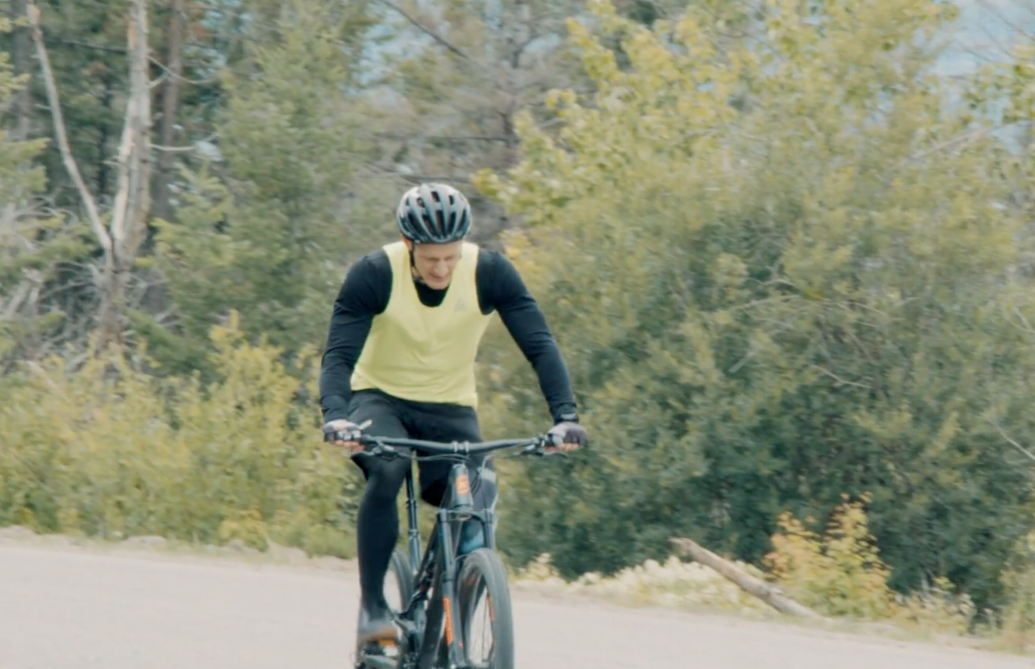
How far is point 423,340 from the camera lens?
5.60 metres

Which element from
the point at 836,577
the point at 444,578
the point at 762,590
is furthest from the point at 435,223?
the point at 836,577

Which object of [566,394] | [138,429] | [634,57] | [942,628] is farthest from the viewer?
[634,57]

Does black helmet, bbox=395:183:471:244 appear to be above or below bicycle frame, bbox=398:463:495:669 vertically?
above

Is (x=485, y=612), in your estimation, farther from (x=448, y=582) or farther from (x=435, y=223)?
(x=435, y=223)

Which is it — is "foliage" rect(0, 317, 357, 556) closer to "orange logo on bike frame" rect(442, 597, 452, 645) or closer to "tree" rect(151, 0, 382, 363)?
"tree" rect(151, 0, 382, 363)

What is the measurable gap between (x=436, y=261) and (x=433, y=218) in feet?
0.61

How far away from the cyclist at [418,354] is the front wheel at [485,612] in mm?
281

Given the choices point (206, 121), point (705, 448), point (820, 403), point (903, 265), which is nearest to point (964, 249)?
point (903, 265)

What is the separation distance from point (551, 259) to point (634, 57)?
7.00 m

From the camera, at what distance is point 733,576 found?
12.4 metres

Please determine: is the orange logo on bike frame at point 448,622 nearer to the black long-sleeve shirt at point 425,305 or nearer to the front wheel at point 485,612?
the front wheel at point 485,612

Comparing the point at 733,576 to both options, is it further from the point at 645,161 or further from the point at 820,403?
the point at 645,161

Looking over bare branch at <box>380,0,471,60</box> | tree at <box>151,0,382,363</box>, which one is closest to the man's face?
tree at <box>151,0,382,363</box>

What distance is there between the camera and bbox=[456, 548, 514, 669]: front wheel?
15.9 ft
